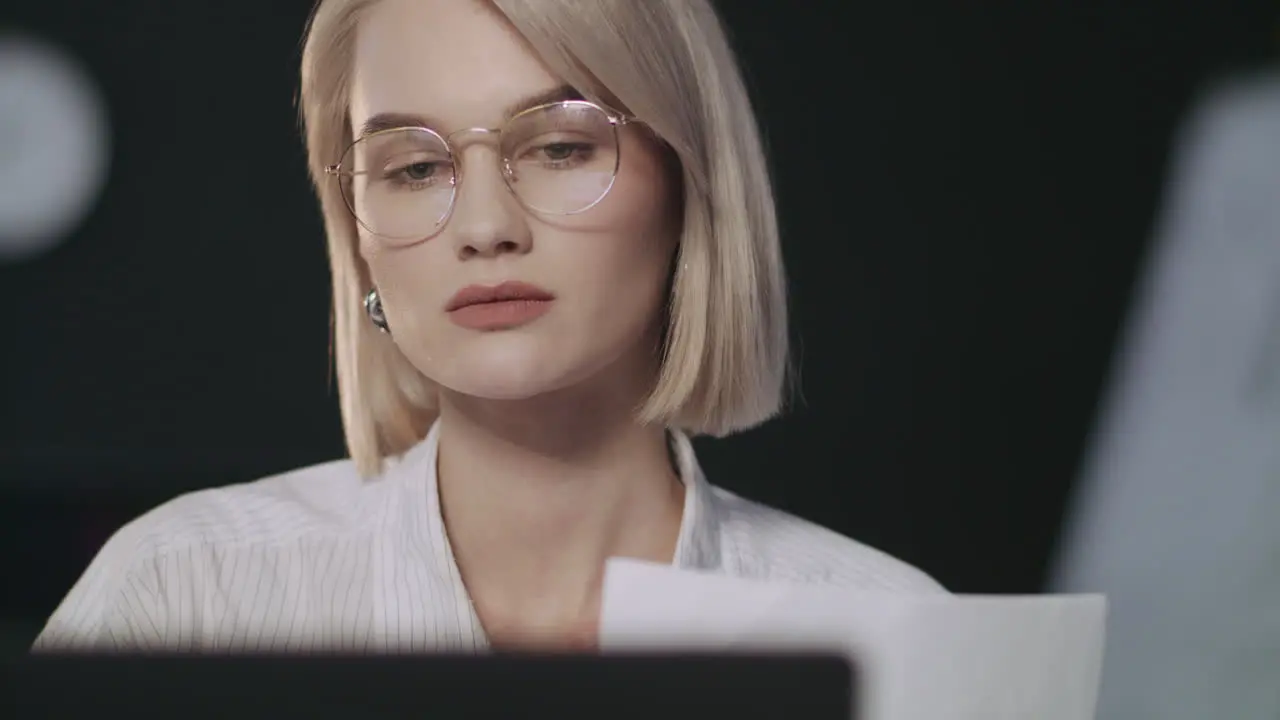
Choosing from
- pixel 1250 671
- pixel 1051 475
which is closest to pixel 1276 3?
pixel 1051 475

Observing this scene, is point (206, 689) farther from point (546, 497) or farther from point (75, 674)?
point (546, 497)

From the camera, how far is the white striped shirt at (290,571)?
1.26 metres

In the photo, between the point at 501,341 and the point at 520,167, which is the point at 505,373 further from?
the point at 520,167

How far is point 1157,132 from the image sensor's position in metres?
2.36

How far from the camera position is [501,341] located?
117cm

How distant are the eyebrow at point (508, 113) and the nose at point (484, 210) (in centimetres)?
4

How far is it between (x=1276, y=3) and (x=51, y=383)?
2.02 metres

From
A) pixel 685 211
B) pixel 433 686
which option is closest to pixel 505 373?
pixel 685 211

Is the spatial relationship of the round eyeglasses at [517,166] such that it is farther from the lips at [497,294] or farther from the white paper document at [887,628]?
the white paper document at [887,628]

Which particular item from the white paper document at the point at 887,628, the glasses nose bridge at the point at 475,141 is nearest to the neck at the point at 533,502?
the glasses nose bridge at the point at 475,141

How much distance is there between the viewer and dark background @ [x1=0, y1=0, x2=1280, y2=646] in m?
1.99

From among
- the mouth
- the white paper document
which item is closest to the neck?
the mouth

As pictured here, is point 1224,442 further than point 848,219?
Yes

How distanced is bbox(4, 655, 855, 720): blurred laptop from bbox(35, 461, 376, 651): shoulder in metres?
0.77
